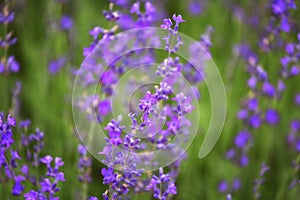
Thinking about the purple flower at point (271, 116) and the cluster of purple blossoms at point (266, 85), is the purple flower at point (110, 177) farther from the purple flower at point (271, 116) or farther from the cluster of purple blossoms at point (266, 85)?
the purple flower at point (271, 116)

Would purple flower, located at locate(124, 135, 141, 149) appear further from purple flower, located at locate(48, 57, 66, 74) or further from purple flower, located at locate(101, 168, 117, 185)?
purple flower, located at locate(48, 57, 66, 74)

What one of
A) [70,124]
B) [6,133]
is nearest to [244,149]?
[70,124]

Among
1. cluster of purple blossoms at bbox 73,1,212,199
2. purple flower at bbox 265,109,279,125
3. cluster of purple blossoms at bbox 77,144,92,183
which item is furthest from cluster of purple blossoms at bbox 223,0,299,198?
cluster of purple blossoms at bbox 77,144,92,183

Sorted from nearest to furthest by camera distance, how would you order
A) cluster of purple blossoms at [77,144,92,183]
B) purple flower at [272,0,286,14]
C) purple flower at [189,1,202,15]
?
cluster of purple blossoms at [77,144,92,183] < purple flower at [272,0,286,14] < purple flower at [189,1,202,15]

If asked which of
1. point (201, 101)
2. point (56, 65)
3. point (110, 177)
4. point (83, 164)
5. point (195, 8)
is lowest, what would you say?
point (110, 177)

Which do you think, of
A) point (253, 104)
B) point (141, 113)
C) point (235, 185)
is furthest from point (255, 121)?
point (141, 113)

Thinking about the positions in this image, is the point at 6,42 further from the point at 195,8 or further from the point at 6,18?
the point at 195,8

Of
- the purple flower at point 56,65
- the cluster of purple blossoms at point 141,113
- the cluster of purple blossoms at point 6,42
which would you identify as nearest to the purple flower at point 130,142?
the cluster of purple blossoms at point 141,113

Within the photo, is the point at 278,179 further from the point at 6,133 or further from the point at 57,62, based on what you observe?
the point at 6,133
